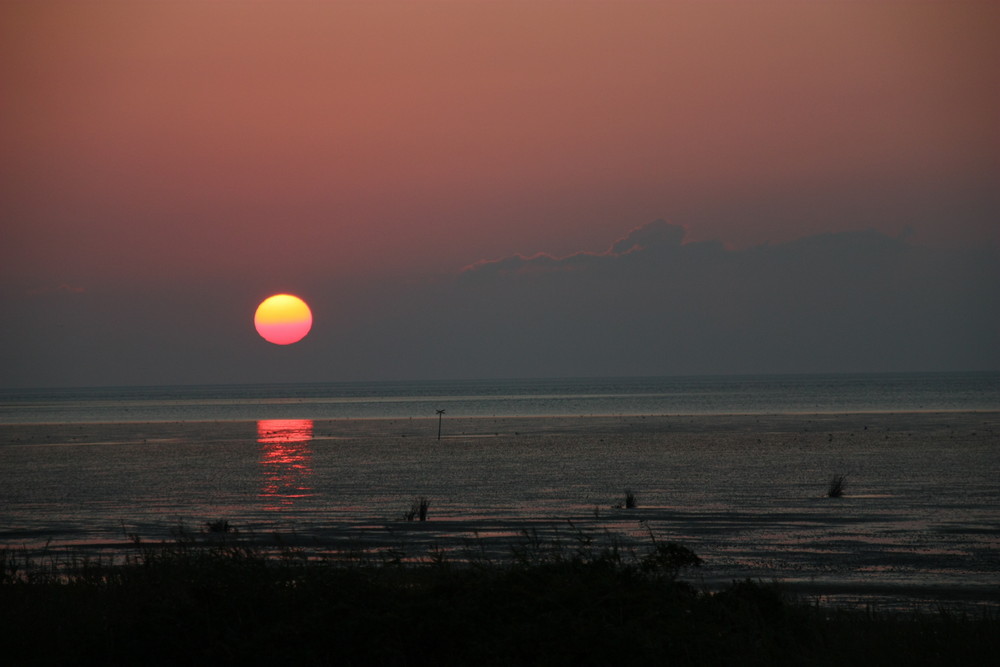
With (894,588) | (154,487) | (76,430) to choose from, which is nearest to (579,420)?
(76,430)

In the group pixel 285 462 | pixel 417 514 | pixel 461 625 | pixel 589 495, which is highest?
pixel 461 625

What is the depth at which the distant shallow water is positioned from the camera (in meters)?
23.1

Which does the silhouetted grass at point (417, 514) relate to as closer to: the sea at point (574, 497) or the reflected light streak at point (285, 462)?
the sea at point (574, 497)

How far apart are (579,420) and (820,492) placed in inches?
2470

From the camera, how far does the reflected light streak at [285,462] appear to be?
38188 millimetres

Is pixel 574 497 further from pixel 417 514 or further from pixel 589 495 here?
pixel 417 514

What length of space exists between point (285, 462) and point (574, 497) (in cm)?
2212

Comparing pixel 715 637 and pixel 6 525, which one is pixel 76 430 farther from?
pixel 715 637

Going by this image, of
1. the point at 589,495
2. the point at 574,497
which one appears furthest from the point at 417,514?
the point at 589,495

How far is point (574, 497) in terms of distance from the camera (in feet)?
118

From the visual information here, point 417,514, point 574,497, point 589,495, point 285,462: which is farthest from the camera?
point 285,462

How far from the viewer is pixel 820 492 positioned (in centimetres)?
3597

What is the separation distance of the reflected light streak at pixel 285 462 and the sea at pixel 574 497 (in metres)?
0.19

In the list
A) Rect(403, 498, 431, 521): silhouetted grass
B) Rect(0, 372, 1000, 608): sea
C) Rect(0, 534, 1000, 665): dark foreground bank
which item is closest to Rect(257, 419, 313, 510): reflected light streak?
Rect(0, 372, 1000, 608): sea
